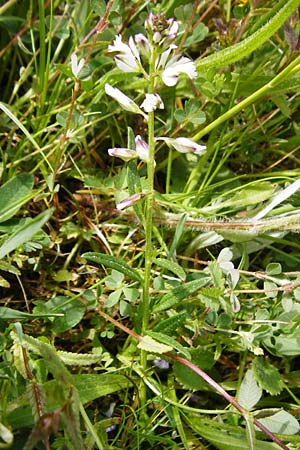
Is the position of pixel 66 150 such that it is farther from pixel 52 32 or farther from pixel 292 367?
→ pixel 292 367

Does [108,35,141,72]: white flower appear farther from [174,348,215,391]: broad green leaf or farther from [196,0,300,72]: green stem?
[174,348,215,391]: broad green leaf

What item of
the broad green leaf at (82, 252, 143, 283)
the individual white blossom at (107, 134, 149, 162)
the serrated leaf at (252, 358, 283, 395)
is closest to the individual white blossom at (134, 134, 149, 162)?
the individual white blossom at (107, 134, 149, 162)

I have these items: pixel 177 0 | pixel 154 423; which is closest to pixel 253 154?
pixel 177 0

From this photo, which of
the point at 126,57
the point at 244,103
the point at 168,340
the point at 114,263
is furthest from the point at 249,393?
the point at 126,57

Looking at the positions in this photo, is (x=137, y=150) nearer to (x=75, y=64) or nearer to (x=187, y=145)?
(x=187, y=145)

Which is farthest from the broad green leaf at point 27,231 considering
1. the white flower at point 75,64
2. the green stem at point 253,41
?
the green stem at point 253,41

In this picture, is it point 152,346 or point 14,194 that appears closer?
point 152,346

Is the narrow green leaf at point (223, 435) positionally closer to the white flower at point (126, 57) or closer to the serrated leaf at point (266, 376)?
the serrated leaf at point (266, 376)
